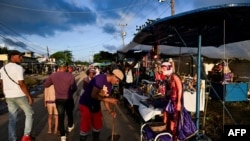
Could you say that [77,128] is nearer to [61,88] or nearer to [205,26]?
[61,88]

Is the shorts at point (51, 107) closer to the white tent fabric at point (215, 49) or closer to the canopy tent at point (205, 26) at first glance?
the canopy tent at point (205, 26)

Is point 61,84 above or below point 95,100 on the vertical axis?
above

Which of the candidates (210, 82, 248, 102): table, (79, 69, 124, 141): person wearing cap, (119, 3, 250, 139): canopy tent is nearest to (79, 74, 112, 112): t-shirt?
(79, 69, 124, 141): person wearing cap

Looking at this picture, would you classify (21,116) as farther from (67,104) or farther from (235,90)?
(235,90)

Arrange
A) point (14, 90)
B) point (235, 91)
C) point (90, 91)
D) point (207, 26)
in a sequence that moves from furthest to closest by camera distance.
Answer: point (235, 91) < point (14, 90) < point (207, 26) < point (90, 91)

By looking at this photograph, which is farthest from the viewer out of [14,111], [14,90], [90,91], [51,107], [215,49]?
[215,49]

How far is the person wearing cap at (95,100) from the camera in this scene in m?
5.52

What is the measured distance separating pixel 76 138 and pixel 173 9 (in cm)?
1811

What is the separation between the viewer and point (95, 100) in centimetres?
592

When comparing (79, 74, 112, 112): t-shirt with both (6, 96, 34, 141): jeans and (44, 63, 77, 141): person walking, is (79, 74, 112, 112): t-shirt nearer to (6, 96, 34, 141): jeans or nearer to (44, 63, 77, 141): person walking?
(44, 63, 77, 141): person walking

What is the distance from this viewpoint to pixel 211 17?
567 centimetres

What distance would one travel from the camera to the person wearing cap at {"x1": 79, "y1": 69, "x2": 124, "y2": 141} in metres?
5.52

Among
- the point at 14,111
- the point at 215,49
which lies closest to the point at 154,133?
the point at 14,111

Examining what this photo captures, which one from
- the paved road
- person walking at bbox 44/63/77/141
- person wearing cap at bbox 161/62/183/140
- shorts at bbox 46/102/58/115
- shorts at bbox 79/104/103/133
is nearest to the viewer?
person wearing cap at bbox 161/62/183/140
